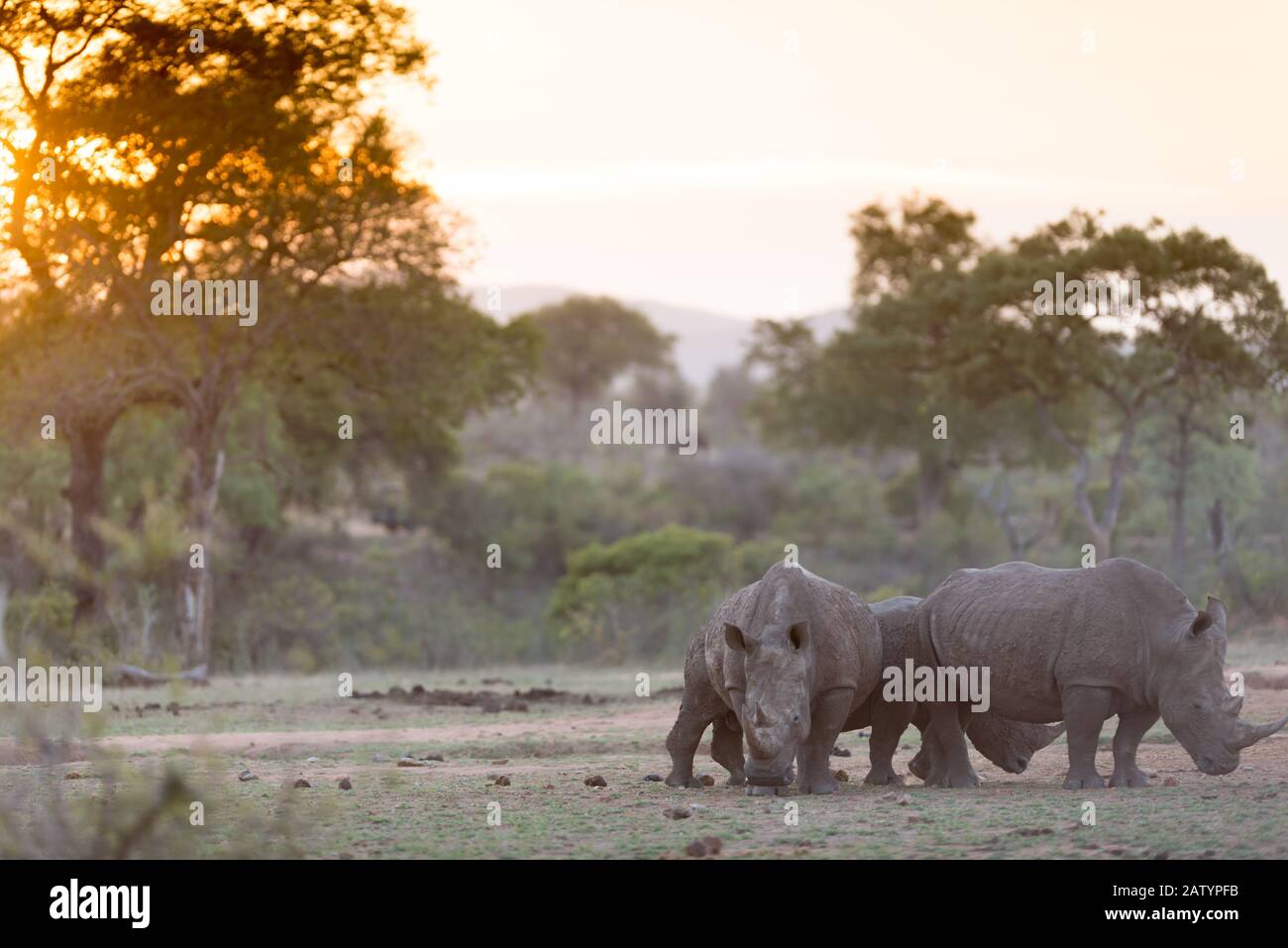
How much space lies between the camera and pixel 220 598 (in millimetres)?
36938

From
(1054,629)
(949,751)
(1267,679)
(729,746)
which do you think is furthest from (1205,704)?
(1267,679)

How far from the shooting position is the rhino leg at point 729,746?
13.4m

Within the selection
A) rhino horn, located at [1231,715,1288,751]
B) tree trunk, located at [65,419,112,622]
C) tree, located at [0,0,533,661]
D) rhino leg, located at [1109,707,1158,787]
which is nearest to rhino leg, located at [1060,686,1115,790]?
rhino leg, located at [1109,707,1158,787]

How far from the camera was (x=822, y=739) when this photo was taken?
40.8ft

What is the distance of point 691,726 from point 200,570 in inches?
719

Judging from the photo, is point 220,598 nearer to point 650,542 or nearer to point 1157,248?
point 650,542

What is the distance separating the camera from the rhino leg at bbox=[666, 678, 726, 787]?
13125 mm

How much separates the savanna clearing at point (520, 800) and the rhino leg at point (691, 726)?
30 centimetres

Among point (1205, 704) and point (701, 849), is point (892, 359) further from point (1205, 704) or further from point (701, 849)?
point (701, 849)

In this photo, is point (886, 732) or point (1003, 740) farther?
point (1003, 740)

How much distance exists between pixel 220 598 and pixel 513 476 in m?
17.3

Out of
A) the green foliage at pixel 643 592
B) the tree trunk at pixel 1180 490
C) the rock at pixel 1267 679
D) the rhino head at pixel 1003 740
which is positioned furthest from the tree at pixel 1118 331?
the rhino head at pixel 1003 740

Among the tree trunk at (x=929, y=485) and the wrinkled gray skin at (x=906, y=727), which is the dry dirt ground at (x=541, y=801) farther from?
the tree trunk at (x=929, y=485)
